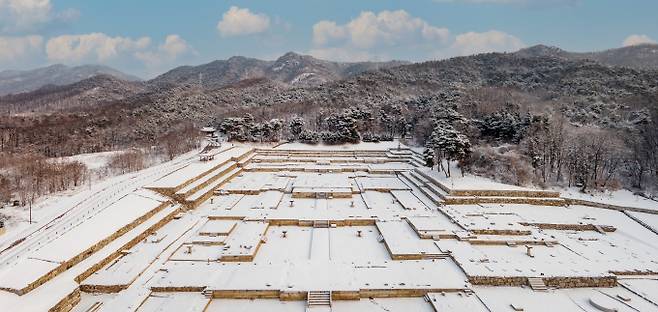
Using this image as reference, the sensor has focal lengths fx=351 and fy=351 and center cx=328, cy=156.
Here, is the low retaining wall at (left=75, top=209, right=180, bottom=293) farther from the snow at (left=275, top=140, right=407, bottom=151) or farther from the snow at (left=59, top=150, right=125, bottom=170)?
the snow at (left=275, top=140, right=407, bottom=151)

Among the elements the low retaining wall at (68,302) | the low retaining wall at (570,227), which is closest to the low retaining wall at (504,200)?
the low retaining wall at (570,227)

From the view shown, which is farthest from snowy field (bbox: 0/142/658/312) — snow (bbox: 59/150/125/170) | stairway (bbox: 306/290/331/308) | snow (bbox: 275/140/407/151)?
snow (bbox: 275/140/407/151)

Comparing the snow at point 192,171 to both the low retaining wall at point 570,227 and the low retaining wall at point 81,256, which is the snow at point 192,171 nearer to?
the low retaining wall at point 81,256

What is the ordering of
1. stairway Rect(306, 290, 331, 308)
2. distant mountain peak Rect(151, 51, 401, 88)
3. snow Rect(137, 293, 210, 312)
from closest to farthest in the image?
snow Rect(137, 293, 210, 312) < stairway Rect(306, 290, 331, 308) < distant mountain peak Rect(151, 51, 401, 88)

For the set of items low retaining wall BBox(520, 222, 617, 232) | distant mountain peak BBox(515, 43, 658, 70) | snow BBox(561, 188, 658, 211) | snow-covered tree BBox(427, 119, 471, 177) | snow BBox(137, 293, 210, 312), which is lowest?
snow BBox(137, 293, 210, 312)

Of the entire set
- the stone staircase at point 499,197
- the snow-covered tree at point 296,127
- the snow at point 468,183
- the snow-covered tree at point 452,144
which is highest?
the snow-covered tree at point 296,127

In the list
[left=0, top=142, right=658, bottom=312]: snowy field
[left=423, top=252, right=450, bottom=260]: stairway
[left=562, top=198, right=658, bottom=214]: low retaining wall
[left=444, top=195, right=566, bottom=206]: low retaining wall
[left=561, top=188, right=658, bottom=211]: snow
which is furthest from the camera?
[left=561, top=188, right=658, bottom=211]: snow
